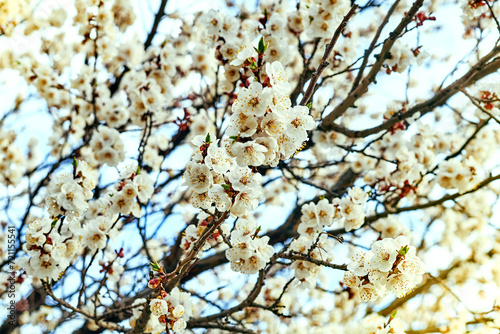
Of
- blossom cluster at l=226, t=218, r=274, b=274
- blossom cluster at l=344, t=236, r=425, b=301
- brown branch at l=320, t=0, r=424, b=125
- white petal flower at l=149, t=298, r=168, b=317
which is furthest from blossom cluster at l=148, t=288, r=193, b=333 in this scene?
brown branch at l=320, t=0, r=424, b=125

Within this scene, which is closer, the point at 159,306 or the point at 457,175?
the point at 159,306

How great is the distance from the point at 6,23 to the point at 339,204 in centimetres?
380

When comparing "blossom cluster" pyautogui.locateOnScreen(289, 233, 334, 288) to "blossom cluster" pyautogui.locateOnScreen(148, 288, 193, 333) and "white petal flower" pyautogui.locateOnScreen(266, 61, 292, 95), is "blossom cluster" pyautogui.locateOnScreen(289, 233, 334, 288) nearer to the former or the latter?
"blossom cluster" pyautogui.locateOnScreen(148, 288, 193, 333)

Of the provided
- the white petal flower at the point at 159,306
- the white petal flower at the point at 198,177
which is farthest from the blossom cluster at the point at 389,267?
the white petal flower at the point at 159,306

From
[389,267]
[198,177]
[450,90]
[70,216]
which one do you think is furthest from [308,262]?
[450,90]

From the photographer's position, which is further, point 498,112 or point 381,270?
point 498,112

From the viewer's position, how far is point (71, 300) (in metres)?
4.06

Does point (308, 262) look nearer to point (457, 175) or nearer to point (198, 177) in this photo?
point (198, 177)

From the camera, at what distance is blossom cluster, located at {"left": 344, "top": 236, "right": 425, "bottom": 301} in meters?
1.59

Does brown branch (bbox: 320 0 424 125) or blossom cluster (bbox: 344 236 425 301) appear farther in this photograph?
brown branch (bbox: 320 0 424 125)

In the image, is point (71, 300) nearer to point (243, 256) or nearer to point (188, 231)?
point (188, 231)

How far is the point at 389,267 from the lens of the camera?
5.26 ft

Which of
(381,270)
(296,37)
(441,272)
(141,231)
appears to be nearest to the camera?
(381,270)

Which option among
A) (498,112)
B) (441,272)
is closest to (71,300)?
(498,112)
